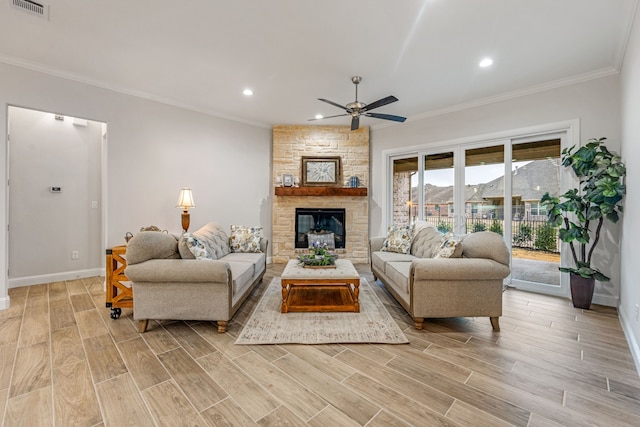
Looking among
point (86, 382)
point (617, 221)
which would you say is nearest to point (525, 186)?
point (617, 221)

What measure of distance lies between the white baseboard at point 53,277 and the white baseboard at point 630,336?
6383 millimetres

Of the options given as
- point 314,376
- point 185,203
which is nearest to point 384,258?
point 314,376

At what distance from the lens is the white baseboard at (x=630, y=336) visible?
203cm

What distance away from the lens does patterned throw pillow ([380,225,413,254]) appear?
160 inches

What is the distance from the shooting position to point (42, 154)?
13.1 ft

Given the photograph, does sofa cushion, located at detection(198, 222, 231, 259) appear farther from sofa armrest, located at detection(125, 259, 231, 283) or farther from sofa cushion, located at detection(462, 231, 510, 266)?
sofa cushion, located at detection(462, 231, 510, 266)

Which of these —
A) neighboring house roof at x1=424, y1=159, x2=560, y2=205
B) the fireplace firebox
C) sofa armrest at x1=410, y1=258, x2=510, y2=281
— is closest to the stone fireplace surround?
the fireplace firebox

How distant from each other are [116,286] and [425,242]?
145 inches

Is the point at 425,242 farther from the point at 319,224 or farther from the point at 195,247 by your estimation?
the point at 195,247

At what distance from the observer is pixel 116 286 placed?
2820mm

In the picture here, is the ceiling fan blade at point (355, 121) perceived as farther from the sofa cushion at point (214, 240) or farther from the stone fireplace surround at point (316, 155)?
the sofa cushion at point (214, 240)

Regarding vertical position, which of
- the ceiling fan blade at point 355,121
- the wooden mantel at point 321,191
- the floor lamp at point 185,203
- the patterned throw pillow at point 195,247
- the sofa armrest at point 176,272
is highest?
the ceiling fan blade at point 355,121

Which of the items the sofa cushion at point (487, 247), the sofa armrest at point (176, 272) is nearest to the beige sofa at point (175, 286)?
the sofa armrest at point (176, 272)

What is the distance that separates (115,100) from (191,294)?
126 inches
